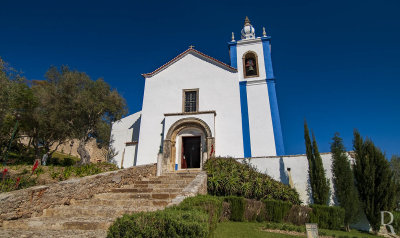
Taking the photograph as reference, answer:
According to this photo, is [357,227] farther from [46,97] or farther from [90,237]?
[46,97]

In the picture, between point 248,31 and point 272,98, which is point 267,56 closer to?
point 272,98

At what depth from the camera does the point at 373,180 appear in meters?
9.54

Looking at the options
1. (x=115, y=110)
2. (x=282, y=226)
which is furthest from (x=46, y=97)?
(x=282, y=226)

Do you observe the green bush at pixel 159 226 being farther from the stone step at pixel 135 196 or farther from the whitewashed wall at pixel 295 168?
the whitewashed wall at pixel 295 168

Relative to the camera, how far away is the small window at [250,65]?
15703 millimetres

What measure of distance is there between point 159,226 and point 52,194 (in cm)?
472

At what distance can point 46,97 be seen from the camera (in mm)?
14883

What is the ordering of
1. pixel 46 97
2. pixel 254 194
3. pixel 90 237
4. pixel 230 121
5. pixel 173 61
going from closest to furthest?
pixel 90 237 < pixel 254 194 < pixel 230 121 < pixel 46 97 < pixel 173 61

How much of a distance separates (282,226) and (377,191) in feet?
18.8

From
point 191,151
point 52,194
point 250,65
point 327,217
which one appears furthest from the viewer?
point 250,65

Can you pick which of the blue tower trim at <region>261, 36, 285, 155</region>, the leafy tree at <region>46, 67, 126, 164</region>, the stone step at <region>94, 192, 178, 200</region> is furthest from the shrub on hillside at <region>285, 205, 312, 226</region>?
the leafy tree at <region>46, 67, 126, 164</region>

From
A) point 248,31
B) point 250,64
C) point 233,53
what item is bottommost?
point 250,64

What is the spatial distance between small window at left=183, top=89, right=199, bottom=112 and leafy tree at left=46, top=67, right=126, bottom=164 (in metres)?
5.55

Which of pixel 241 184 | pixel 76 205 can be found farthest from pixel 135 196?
pixel 241 184
